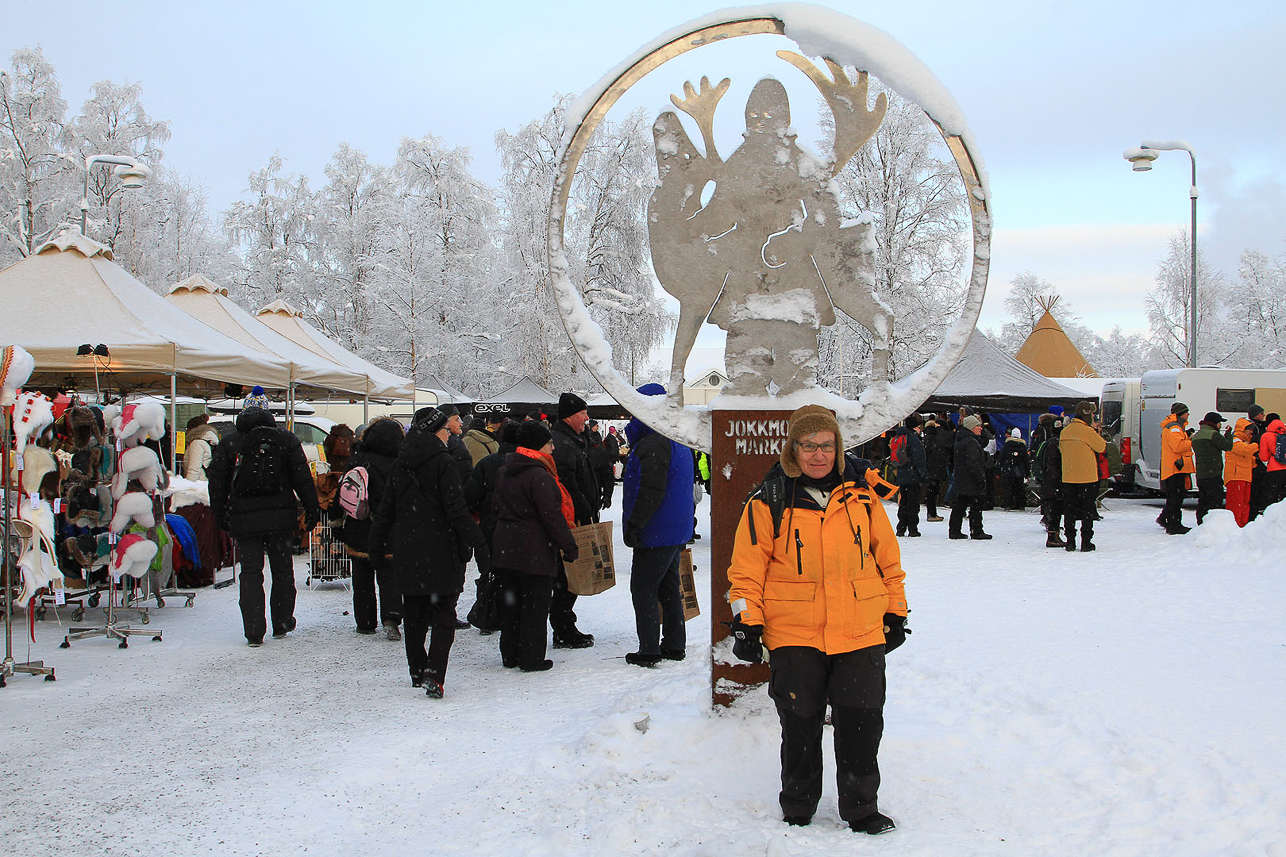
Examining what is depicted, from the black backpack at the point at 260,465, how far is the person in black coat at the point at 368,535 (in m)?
0.65

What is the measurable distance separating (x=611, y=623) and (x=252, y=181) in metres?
36.3

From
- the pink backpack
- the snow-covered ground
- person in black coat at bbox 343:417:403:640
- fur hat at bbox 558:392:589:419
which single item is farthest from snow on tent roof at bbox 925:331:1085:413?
the pink backpack

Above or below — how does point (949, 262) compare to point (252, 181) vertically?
below

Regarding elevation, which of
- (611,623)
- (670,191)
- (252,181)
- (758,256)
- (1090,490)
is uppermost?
(252,181)

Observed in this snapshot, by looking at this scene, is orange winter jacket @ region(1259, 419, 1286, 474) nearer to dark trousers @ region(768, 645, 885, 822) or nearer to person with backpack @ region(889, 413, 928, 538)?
person with backpack @ region(889, 413, 928, 538)

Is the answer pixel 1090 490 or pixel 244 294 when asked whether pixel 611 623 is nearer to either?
pixel 1090 490

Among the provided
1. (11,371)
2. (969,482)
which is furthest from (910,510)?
(11,371)

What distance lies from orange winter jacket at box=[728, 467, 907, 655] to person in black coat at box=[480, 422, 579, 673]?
276 cm

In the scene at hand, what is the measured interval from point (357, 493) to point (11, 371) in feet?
8.27

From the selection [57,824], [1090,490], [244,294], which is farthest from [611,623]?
[244,294]

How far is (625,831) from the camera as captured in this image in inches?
145

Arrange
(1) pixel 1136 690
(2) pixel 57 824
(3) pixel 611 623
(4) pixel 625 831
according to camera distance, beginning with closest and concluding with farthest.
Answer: (4) pixel 625 831
(2) pixel 57 824
(1) pixel 1136 690
(3) pixel 611 623

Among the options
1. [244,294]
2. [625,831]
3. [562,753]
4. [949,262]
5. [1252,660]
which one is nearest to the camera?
[625,831]

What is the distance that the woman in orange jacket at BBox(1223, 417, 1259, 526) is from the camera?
13.0 meters
